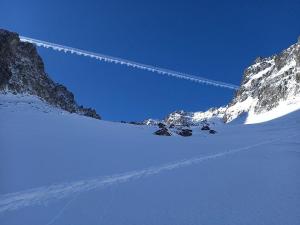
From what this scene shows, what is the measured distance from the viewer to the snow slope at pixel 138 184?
8.23 metres

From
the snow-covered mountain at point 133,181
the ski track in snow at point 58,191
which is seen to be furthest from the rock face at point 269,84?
the ski track in snow at point 58,191

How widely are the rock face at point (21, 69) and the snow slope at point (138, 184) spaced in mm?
33131

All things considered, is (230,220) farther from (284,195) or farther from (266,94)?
(266,94)

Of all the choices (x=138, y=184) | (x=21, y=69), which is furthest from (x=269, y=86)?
(x=138, y=184)

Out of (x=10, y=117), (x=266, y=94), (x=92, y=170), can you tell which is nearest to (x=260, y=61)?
(x=266, y=94)

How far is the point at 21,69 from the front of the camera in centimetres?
Result: 6506

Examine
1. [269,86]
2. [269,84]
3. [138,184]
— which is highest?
[269,84]

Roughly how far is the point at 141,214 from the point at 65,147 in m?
8.74

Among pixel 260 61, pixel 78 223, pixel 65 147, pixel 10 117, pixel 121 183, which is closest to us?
pixel 78 223

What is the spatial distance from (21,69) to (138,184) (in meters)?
58.0

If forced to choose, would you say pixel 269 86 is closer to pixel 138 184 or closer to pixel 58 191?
pixel 138 184

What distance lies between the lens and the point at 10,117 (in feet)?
82.0

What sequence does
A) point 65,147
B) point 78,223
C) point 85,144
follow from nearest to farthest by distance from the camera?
point 78,223 → point 65,147 → point 85,144

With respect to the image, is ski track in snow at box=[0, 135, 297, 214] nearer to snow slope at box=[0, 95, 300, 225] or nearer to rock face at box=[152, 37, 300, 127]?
snow slope at box=[0, 95, 300, 225]
